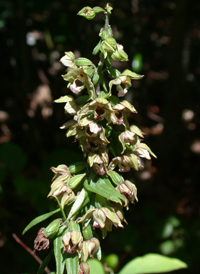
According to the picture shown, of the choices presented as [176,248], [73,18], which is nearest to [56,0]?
[73,18]

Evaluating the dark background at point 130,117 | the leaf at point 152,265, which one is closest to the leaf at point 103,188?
the leaf at point 152,265

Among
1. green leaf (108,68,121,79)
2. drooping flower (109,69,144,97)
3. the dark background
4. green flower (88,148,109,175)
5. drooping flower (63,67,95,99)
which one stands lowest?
the dark background

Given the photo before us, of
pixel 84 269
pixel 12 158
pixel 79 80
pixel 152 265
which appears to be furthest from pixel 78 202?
pixel 12 158

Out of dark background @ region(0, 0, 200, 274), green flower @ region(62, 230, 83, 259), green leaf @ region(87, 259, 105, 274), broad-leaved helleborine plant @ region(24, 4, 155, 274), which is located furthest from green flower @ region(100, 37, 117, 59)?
dark background @ region(0, 0, 200, 274)

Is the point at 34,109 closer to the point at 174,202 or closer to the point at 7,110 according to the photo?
the point at 7,110

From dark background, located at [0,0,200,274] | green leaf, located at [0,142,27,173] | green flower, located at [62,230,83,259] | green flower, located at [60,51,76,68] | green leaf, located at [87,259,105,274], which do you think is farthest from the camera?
dark background, located at [0,0,200,274]

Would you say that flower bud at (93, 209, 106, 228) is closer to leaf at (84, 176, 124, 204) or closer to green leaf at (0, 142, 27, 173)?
leaf at (84, 176, 124, 204)

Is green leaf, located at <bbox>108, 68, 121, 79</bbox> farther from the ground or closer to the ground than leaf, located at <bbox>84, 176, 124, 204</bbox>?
farther from the ground
